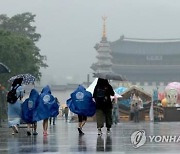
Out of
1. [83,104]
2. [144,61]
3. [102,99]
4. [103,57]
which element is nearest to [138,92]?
[83,104]

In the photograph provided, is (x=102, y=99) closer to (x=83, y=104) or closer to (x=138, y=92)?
(x=83, y=104)

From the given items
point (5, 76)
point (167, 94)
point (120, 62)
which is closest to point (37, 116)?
point (5, 76)

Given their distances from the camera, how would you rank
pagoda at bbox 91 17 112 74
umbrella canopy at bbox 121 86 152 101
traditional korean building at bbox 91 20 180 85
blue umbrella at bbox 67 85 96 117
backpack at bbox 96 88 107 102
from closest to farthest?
backpack at bbox 96 88 107 102 → blue umbrella at bbox 67 85 96 117 → umbrella canopy at bbox 121 86 152 101 → pagoda at bbox 91 17 112 74 → traditional korean building at bbox 91 20 180 85

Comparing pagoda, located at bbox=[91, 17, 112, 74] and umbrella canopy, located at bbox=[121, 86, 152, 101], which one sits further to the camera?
pagoda, located at bbox=[91, 17, 112, 74]

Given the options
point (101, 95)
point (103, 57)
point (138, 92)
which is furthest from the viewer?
point (103, 57)

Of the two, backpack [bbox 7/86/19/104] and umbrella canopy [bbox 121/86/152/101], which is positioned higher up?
umbrella canopy [bbox 121/86/152/101]

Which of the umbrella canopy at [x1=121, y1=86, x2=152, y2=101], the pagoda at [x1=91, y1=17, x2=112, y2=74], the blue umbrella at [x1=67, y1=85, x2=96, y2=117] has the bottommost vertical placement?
the blue umbrella at [x1=67, y1=85, x2=96, y2=117]

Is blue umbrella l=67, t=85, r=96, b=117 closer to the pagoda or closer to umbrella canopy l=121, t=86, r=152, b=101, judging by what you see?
umbrella canopy l=121, t=86, r=152, b=101

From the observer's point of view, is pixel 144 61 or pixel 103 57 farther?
pixel 144 61

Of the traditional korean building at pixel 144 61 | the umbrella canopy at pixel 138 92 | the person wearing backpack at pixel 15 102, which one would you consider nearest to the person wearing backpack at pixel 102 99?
the person wearing backpack at pixel 15 102

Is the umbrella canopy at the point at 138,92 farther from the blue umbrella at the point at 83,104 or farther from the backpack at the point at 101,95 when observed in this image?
the backpack at the point at 101,95

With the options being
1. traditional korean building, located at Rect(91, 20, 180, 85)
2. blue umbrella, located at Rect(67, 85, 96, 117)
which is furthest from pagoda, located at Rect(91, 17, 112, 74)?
blue umbrella, located at Rect(67, 85, 96, 117)

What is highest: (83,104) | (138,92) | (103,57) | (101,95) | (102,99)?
(103,57)

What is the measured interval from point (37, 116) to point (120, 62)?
8288cm
